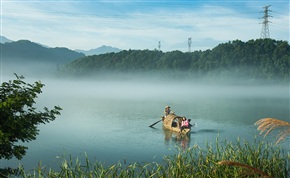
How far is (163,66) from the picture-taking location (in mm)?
190750

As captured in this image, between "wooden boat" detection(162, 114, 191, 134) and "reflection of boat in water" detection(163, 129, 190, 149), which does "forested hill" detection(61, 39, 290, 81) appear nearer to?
"wooden boat" detection(162, 114, 191, 134)

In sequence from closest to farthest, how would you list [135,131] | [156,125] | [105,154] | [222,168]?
[222,168]
[105,154]
[135,131]
[156,125]

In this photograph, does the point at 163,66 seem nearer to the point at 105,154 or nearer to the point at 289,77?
the point at 289,77

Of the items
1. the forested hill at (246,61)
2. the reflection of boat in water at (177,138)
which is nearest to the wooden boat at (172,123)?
the reflection of boat in water at (177,138)

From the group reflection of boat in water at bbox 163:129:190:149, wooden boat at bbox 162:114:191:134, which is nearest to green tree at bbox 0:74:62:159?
reflection of boat in water at bbox 163:129:190:149

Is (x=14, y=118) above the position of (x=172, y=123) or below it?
above

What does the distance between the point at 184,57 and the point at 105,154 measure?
157 metres

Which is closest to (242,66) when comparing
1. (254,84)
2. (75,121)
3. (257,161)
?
(254,84)

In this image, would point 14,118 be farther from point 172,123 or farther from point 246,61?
point 246,61

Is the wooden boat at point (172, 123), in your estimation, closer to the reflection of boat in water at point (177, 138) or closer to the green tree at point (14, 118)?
the reflection of boat in water at point (177, 138)

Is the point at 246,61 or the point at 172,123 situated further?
the point at 246,61

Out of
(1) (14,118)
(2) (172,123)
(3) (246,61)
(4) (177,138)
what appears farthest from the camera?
(3) (246,61)

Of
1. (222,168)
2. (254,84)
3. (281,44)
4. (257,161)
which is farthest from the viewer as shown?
(254,84)

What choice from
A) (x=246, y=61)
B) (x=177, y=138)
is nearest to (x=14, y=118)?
(x=177, y=138)
